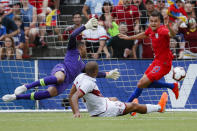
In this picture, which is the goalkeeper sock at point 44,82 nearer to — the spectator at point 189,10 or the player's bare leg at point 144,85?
the player's bare leg at point 144,85

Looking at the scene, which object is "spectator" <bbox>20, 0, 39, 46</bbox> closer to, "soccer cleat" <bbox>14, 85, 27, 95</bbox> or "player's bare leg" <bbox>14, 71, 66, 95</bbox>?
"player's bare leg" <bbox>14, 71, 66, 95</bbox>

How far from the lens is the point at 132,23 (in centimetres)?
1430

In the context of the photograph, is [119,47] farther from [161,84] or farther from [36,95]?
[36,95]

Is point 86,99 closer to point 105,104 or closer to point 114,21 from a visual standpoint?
point 105,104

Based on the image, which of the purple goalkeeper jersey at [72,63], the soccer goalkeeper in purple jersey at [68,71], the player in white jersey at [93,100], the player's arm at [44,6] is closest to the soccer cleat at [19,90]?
the soccer goalkeeper in purple jersey at [68,71]

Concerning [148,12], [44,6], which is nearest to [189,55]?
[148,12]

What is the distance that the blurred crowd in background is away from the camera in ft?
46.6

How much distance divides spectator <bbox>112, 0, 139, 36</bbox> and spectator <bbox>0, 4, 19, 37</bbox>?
3307 millimetres

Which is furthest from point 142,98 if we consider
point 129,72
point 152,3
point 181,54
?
point 152,3

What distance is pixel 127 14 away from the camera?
14219 millimetres

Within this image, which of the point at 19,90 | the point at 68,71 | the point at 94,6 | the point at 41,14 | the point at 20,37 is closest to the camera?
the point at 19,90

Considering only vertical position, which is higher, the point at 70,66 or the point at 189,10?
the point at 189,10

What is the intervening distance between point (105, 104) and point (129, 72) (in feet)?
15.8

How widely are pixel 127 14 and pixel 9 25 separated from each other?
13.0 ft
